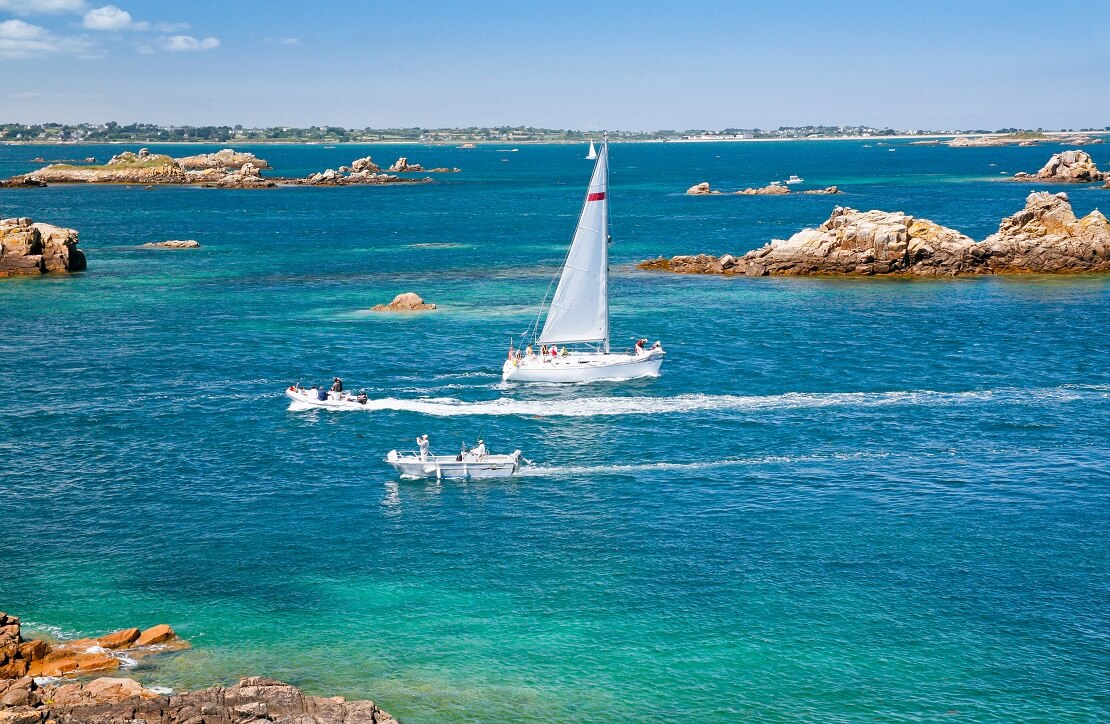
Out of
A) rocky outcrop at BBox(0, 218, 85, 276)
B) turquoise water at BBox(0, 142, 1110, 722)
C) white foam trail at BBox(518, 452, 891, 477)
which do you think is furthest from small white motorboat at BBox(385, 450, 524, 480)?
rocky outcrop at BBox(0, 218, 85, 276)

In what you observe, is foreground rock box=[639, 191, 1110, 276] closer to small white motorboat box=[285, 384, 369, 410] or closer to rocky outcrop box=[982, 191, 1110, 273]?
rocky outcrop box=[982, 191, 1110, 273]

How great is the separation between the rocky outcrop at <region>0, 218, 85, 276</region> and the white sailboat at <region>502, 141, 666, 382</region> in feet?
274

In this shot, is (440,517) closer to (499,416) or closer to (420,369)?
(499,416)

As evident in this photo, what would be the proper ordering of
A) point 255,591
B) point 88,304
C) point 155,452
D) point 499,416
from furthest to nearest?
point 88,304, point 499,416, point 155,452, point 255,591

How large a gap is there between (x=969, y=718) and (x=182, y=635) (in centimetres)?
2910

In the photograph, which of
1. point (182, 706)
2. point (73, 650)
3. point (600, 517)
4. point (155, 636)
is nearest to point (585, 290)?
point (600, 517)

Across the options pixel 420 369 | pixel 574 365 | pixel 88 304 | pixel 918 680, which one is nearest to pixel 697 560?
pixel 918 680

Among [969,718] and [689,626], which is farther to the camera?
[689,626]

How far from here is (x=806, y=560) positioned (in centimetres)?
5000

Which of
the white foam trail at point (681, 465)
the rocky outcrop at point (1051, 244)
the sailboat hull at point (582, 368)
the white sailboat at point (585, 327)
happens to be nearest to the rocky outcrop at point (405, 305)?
the white sailboat at point (585, 327)

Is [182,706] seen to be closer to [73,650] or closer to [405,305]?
[73,650]

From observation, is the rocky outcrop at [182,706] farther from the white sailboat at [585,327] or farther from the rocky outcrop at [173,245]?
the rocky outcrop at [173,245]

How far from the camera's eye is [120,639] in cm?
4169

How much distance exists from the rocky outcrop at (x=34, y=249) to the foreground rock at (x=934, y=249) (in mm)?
79840
